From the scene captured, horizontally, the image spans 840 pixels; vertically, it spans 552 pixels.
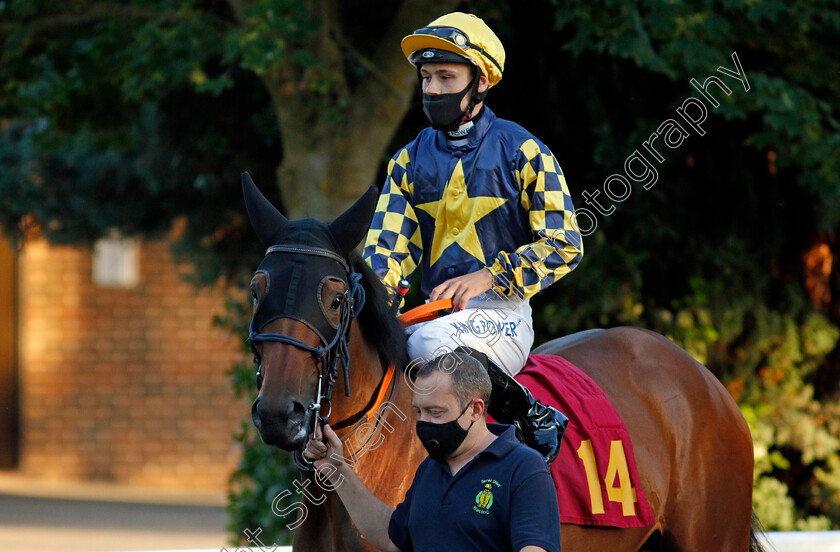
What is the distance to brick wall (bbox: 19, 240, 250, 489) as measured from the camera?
12570 millimetres

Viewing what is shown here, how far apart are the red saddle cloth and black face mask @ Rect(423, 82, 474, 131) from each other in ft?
2.88

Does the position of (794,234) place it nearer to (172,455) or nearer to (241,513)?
(241,513)

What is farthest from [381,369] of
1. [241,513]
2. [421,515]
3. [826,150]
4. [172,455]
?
[172,455]

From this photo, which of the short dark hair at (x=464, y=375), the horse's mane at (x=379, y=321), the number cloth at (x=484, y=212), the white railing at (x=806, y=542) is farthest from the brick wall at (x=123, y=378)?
the short dark hair at (x=464, y=375)

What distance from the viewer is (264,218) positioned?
280 centimetres

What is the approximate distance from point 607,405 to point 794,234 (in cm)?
467

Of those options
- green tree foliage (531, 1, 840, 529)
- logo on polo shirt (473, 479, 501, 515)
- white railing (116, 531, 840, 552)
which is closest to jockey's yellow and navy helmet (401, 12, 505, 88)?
logo on polo shirt (473, 479, 501, 515)

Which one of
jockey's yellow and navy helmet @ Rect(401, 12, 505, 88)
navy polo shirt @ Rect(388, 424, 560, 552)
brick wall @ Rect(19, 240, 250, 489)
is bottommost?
brick wall @ Rect(19, 240, 250, 489)

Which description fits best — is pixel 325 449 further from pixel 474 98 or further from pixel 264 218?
pixel 474 98

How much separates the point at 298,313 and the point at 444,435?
20.3 inches

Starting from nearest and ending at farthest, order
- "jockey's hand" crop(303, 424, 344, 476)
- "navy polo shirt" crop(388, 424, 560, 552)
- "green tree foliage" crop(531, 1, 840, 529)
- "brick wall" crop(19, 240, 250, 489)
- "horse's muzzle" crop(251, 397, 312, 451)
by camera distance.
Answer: "navy polo shirt" crop(388, 424, 560, 552), "horse's muzzle" crop(251, 397, 312, 451), "jockey's hand" crop(303, 424, 344, 476), "green tree foliage" crop(531, 1, 840, 529), "brick wall" crop(19, 240, 250, 489)

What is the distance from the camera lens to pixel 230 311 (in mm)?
7879

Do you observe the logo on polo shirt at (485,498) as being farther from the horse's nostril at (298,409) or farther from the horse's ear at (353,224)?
the horse's ear at (353,224)

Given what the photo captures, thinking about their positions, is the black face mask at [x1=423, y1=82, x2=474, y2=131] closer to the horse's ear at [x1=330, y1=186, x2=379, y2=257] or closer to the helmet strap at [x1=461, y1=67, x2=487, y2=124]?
the helmet strap at [x1=461, y1=67, x2=487, y2=124]
